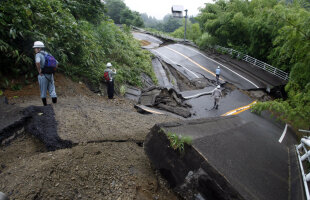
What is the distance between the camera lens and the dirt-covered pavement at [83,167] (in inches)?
96.1

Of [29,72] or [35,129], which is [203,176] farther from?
[29,72]

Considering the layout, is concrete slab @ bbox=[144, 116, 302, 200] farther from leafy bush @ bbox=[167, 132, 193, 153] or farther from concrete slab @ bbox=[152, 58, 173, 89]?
concrete slab @ bbox=[152, 58, 173, 89]

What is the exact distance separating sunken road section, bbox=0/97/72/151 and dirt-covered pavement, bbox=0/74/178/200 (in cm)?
11

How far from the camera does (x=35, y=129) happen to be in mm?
3838

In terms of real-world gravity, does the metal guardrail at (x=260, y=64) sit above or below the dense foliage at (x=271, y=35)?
below

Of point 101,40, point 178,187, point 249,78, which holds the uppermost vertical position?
point 101,40

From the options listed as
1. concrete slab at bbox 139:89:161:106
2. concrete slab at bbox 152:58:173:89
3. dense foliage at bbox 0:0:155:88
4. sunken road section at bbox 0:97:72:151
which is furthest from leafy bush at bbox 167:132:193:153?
concrete slab at bbox 152:58:173:89

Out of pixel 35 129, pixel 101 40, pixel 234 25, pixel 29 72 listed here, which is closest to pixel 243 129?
pixel 35 129

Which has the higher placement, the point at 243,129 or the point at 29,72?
the point at 29,72

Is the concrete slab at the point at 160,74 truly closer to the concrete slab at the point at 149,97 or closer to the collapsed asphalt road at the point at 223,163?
the concrete slab at the point at 149,97

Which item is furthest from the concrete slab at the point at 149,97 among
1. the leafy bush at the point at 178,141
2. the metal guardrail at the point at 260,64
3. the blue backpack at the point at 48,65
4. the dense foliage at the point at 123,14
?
the dense foliage at the point at 123,14

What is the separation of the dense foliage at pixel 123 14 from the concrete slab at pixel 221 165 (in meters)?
57.5

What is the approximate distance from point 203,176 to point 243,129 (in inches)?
92.4

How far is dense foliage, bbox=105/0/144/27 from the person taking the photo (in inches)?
2226
